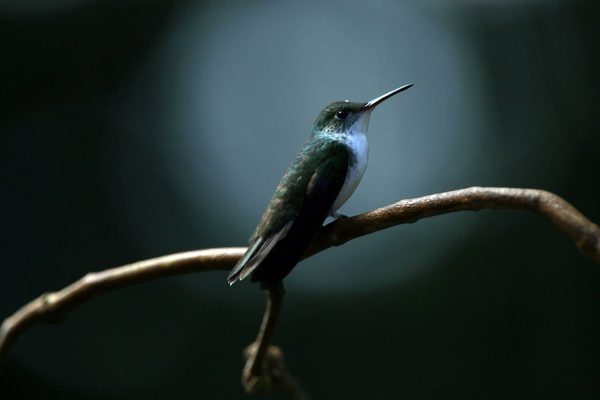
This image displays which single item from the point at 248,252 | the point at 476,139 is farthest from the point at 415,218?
the point at 476,139

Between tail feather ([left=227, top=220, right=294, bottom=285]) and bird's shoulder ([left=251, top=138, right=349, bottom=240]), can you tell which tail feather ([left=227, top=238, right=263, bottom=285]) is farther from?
bird's shoulder ([left=251, top=138, right=349, bottom=240])

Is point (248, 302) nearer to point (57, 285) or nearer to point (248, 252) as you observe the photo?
→ point (57, 285)

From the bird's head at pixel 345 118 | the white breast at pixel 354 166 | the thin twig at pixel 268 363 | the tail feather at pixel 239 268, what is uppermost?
the bird's head at pixel 345 118

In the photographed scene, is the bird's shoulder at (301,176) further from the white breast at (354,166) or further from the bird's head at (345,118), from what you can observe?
the bird's head at (345,118)

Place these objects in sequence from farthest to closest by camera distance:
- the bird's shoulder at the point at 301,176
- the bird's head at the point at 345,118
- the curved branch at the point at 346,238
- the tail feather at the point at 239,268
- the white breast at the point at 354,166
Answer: the bird's head at the point at 345,118 < the white breast at the point at 354,166 < the bird's shoulder at the point at 301,176 < the tail feather at the point at 239,268 < the curved branch at the point at 346,238

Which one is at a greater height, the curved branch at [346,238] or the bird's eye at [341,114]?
the bird's eye at [341,114]

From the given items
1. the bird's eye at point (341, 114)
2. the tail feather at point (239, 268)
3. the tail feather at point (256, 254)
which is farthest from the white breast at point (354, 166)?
the tail feather at point (239, 268)

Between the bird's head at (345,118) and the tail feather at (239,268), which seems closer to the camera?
the tail feather at (239,268)

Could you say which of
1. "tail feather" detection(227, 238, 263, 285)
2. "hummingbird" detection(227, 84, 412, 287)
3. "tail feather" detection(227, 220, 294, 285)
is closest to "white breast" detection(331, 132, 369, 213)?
"hummingbird" detection(227, 84, 412, 287)

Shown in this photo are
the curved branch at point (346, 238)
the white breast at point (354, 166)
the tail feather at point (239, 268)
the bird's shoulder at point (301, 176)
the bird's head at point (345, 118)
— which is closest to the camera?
the curved branch at point (346, 238)
